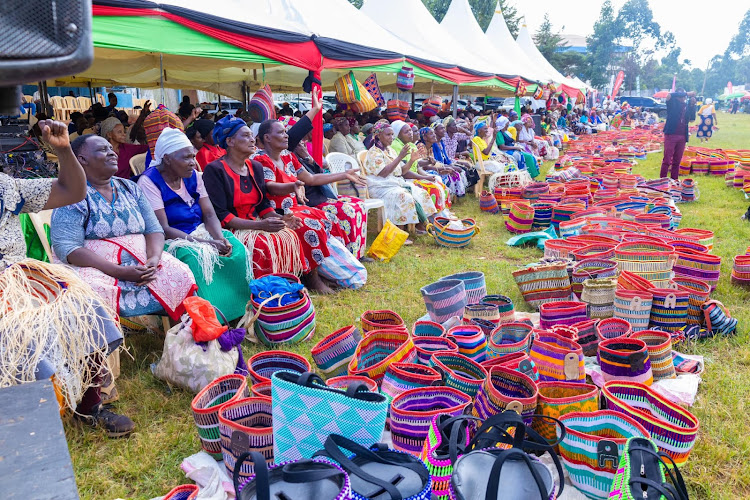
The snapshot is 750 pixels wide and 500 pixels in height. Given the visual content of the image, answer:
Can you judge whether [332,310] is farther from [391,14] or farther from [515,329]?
[391,14]

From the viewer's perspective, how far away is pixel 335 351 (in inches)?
115

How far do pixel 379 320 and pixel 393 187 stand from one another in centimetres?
336

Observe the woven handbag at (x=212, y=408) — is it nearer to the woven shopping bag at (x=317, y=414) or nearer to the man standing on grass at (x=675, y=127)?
the woven shopping bag at (x=317, y=414)

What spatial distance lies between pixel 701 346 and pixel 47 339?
3.58m

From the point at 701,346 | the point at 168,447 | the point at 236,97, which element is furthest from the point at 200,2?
the point at 236,97

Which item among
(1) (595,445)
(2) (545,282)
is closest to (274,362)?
(1) (595,445)

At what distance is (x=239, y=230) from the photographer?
4.23 meters

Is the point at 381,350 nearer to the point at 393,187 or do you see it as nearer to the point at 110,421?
the point at 110,421

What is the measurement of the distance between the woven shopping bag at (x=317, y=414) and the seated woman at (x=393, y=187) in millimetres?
4505

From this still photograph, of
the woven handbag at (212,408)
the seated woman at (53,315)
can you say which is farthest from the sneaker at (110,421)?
the woven handbag at (212,408)

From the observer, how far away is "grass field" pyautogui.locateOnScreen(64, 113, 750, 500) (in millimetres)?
2318

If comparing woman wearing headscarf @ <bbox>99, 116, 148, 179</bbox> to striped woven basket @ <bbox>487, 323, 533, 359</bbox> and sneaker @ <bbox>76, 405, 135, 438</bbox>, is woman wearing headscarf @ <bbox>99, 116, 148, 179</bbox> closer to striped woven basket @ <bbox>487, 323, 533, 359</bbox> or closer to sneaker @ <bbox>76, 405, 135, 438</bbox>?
sneaker @ <bbox>76, 405, 135, 438</bbox>

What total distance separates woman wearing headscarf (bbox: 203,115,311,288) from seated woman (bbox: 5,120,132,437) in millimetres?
1589

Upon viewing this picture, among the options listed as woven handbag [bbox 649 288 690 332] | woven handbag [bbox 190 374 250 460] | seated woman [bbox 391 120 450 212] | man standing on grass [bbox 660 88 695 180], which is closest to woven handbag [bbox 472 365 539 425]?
woven handbag [bbox 190 374 250 460]
